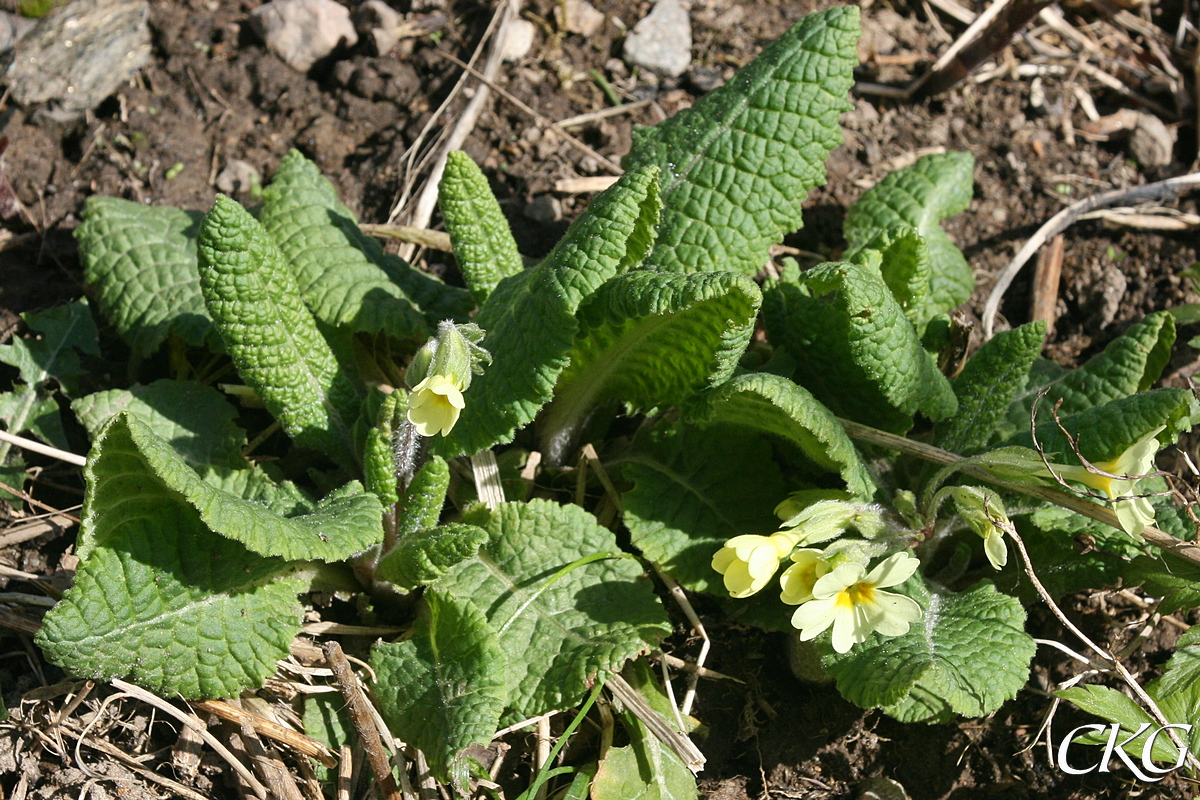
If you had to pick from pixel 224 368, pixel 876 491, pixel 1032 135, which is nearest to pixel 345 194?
pixel 224 368

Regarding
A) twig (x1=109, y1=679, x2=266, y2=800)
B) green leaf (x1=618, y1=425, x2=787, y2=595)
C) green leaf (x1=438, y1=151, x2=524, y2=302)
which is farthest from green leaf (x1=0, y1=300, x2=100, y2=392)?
green leaf (x1=618, y1=425, x2=787, y2=595)

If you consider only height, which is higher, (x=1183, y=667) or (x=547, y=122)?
(x=547, y=122)

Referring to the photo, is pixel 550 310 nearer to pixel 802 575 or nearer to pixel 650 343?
pixel 650 343

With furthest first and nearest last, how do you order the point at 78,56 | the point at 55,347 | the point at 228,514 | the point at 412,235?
the point at 78,56, the point at 412,235, the point at 55,347, the point at 228,514

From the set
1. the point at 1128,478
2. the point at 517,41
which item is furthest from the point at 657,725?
the point at 517,41

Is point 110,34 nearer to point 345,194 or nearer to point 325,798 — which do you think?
point 345,194

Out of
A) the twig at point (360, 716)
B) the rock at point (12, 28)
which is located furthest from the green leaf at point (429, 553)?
the rock at point (12, 28)
